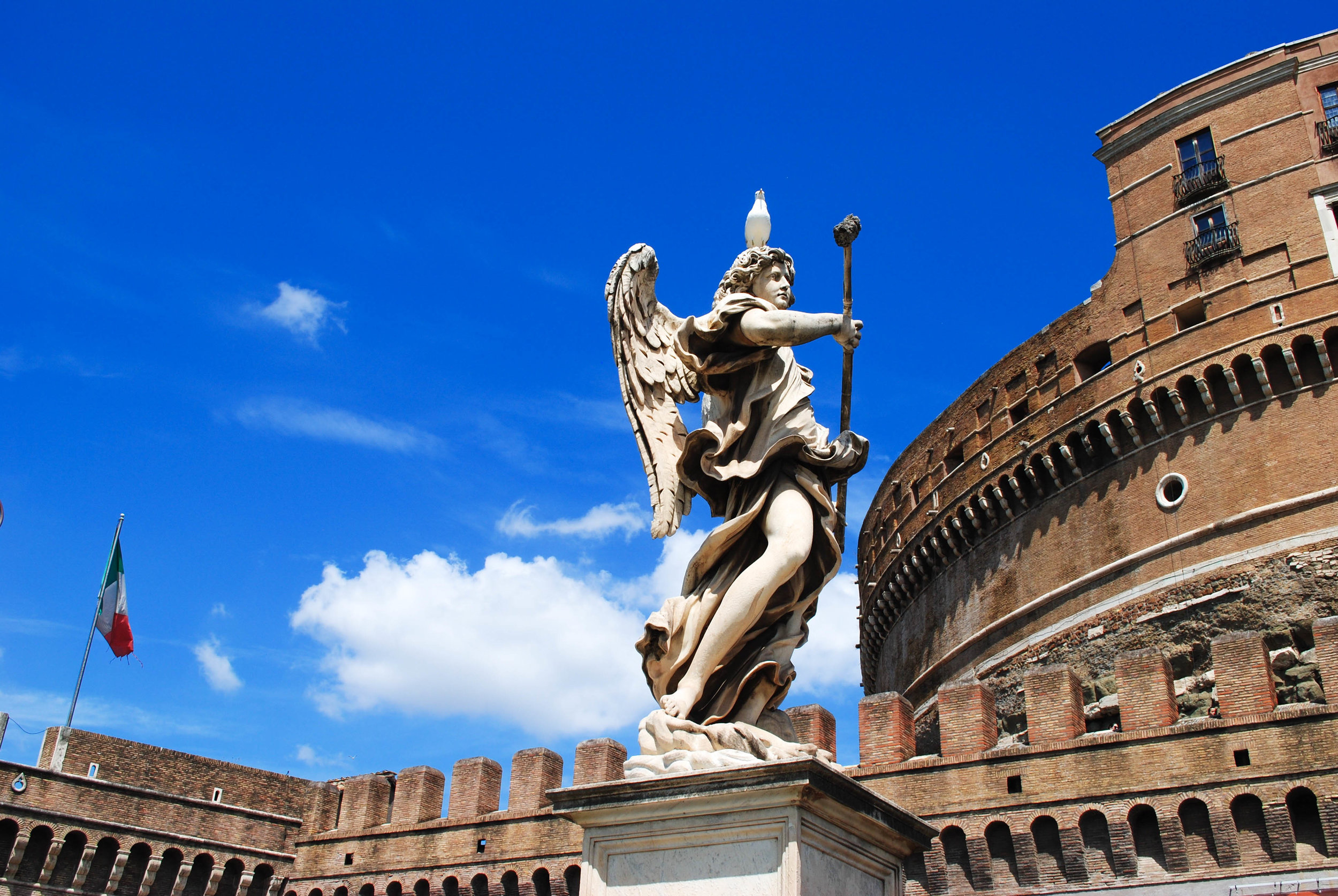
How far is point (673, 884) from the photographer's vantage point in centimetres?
304

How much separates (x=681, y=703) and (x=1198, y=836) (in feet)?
45.8

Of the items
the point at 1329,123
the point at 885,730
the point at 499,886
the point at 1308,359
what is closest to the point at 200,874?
the point at 499,886

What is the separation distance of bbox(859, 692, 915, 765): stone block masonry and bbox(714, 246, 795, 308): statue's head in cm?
1431

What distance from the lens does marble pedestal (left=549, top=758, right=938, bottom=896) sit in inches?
114

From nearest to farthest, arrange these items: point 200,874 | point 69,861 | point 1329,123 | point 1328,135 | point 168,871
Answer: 1. point 69,861
2. point 168,871
3. point 200,874
4. point 1328,135
5. point 1329,123

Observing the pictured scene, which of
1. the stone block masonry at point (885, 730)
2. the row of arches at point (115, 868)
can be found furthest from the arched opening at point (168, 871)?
the stone block masonry at point (885, 730)

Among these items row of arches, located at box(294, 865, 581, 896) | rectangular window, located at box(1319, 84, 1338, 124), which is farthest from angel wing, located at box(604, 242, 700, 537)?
rectangular window, located at box(1319, 84, 1338, 124)

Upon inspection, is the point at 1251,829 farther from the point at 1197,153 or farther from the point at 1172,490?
the point at 1197,153

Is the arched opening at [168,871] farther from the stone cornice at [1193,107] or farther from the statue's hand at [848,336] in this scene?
the stone cornice at [1193,107]

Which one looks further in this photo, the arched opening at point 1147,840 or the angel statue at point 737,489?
the arched opening at point 1147,840

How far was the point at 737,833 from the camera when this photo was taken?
299 cm

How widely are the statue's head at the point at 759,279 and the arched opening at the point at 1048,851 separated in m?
14.1

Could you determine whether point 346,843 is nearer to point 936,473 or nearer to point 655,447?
point 936,473

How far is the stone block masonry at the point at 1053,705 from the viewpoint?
16375 millimetres
